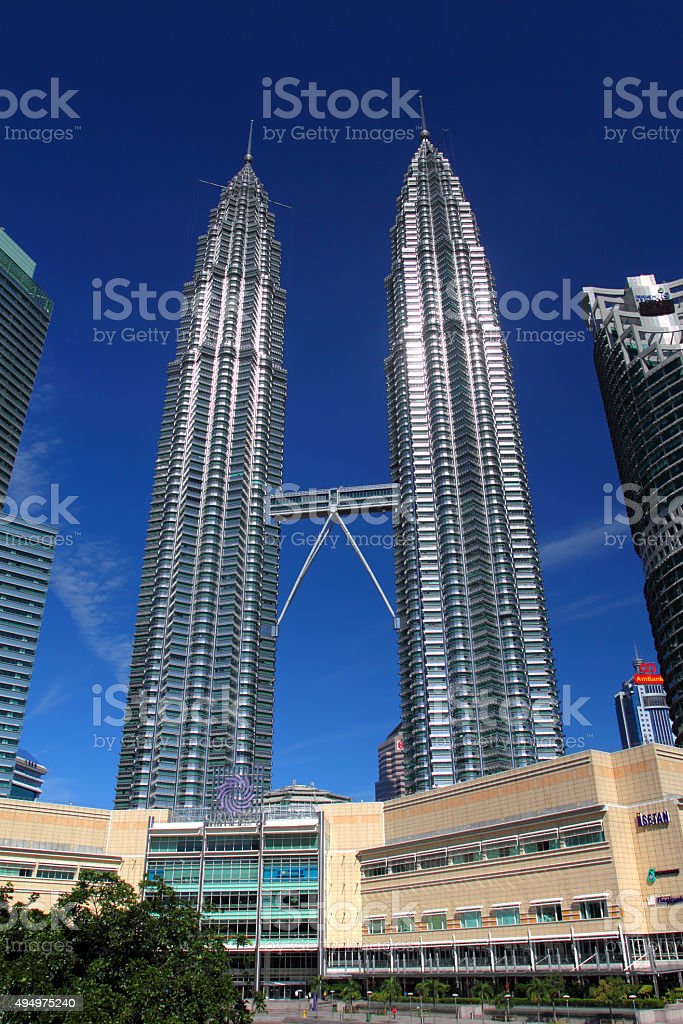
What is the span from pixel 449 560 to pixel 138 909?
125129 millimetres

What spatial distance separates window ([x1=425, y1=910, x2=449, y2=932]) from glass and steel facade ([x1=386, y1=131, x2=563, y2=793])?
188ft

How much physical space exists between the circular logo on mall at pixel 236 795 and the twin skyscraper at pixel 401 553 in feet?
144

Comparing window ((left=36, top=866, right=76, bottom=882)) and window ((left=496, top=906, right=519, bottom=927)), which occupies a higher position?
window ((left=36, top=866, right=76, bottom=882))

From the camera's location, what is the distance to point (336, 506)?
154375 mm

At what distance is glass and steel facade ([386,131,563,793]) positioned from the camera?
144250mm

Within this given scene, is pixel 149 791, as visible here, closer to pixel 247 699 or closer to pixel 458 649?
pixel 247 699

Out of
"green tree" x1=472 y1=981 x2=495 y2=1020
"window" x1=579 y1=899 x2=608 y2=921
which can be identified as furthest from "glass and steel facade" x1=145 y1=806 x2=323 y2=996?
"window" x1=579 y1=899 x2=608 y2=921

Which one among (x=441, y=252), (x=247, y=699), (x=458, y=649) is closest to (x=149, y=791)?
(x=247, y=699)

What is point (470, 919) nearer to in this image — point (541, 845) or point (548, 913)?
point (548, 913)

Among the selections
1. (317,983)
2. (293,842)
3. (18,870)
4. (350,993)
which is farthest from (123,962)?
(293,842)

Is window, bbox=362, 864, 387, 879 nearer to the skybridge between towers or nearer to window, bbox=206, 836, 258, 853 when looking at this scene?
window, bbox=206, 836, 258, 853

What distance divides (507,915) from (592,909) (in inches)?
413

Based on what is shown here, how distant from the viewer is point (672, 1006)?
55344mm

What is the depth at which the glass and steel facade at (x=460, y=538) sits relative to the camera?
473ft
